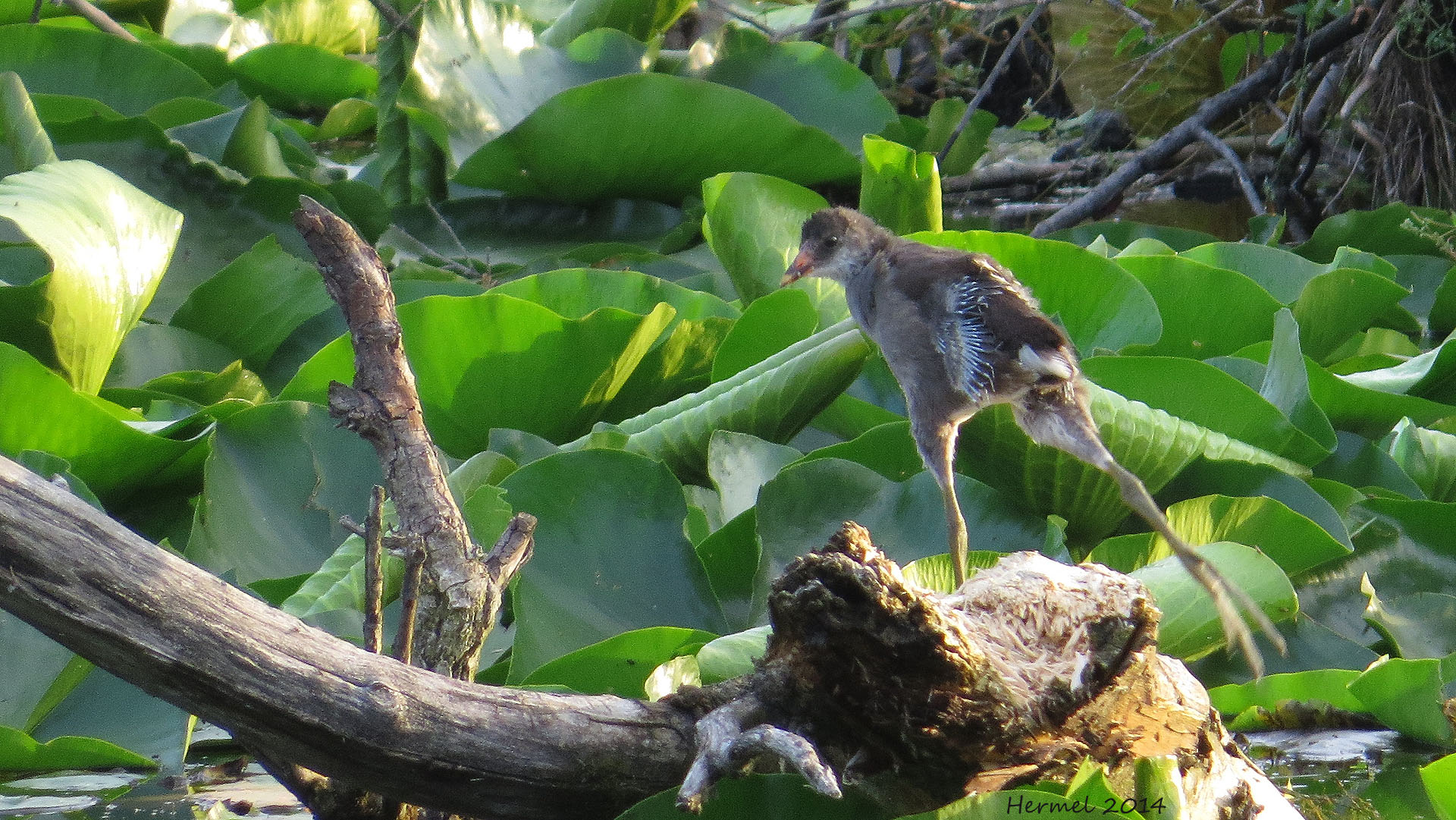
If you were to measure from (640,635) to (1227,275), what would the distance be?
1507 millimetres

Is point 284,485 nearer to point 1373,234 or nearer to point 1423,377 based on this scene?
point 1423,377

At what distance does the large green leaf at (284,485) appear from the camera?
6.53 ft

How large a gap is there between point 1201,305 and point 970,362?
→ 98cm

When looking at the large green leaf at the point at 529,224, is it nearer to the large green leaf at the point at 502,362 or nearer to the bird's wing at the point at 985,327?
the large green leaf at the point at 502,362

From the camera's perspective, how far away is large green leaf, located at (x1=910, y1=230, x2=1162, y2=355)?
7.94ft

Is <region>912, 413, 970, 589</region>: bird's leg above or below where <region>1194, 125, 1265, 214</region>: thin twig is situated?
above

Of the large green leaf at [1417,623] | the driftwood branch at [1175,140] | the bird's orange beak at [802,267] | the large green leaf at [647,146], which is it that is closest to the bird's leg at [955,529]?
the large green leaf at [1417,623]

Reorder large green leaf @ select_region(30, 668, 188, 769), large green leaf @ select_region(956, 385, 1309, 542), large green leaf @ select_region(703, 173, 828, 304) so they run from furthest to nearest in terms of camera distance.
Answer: large green leaf @ select_region(703, 173, 828, 304) < large green leaf @ select_region(956, 385, 1309, 542) < large green leaf @ select_region(30, 668, 188, 769)

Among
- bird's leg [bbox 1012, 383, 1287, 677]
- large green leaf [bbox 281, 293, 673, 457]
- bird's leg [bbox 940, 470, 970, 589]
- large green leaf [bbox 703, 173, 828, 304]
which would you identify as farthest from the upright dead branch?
large green leaf [bbox 703, 173, 828, 304]

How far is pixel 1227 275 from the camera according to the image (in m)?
2.55

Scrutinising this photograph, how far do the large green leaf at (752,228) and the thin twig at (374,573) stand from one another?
1.52m

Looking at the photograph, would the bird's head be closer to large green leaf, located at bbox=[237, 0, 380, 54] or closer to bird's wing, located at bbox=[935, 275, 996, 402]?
bird's wing, located at bbox=[935, 275, 996, 402]

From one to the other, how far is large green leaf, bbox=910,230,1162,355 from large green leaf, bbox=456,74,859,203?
87 cm

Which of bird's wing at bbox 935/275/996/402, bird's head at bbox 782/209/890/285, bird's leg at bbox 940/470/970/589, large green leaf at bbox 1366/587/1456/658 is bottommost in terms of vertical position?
large green leaf at bbox 1366/587/1456/658
